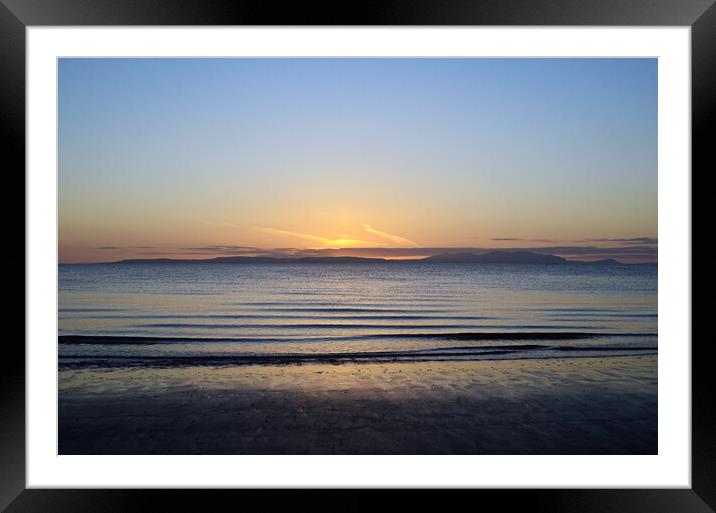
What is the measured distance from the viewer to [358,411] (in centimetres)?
365

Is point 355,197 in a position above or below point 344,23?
above

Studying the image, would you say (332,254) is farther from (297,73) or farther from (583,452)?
(583,452)

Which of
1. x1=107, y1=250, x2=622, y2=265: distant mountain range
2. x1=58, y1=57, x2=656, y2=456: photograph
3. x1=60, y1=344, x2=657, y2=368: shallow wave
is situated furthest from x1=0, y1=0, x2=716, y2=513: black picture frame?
x1=107, y1=250, x2=622, y2=265: distant mountain range

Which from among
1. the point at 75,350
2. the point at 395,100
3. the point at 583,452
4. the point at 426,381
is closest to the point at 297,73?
the point at 395,100

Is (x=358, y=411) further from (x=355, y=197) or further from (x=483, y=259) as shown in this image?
(x=483, y=259)

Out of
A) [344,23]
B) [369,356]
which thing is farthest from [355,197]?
[344,23]

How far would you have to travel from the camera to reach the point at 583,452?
→ 3000 millimetres

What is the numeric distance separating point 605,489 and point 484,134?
19.1 m

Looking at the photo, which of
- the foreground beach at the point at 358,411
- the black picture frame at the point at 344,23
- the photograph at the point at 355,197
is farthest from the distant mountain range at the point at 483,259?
the black picture frame at the point at 344,23

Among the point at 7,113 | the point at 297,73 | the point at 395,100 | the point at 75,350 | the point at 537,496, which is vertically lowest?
the point at 75,350

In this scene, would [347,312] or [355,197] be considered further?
[355,197]

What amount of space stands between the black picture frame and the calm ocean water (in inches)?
131

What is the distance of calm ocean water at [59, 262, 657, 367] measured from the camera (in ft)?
21.8

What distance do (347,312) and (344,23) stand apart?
8.65 m
